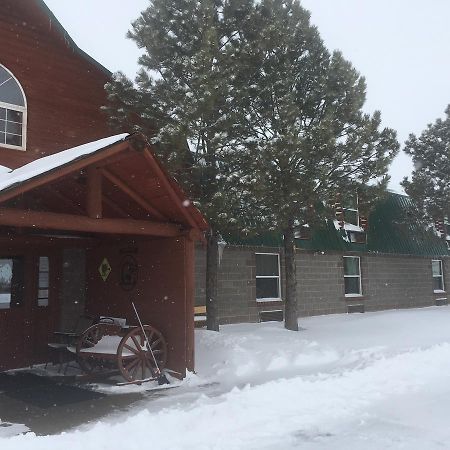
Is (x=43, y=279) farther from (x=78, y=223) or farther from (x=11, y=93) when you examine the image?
(x=11, y=93)

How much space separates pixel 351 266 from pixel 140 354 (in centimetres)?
1310

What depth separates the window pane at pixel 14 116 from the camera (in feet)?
35.0

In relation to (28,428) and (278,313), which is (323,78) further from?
(28,428)

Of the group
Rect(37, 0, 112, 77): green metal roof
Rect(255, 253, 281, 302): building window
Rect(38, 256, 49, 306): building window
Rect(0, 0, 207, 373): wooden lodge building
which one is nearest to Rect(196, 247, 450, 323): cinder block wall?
Rect(255, 253, 281, 302): building window

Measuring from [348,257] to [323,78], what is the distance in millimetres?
9003

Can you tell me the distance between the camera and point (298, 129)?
1233 cm

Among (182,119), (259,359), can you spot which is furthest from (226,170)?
(259,359)

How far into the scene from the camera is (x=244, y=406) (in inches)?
280

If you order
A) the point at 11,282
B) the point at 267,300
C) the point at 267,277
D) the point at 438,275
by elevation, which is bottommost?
the point at 267,300

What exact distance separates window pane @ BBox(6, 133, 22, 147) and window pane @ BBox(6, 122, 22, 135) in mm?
84

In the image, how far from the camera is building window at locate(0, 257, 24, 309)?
405 inches

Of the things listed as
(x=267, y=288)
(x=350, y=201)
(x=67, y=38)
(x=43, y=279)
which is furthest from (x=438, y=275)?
(x=67, y=38)

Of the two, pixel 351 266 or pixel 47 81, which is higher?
pixel 47 81

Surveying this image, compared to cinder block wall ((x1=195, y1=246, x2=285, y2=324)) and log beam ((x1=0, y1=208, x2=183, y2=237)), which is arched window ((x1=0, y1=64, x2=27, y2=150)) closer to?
log beam ((x1=0, y1=208, x2=183, y2=237))
